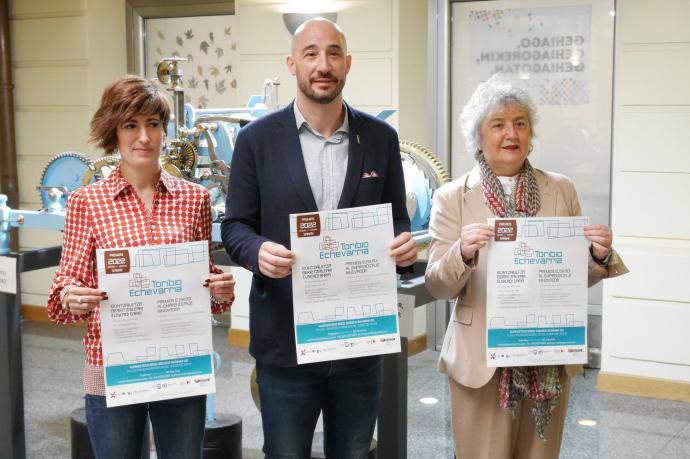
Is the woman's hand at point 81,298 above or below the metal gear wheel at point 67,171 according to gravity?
below

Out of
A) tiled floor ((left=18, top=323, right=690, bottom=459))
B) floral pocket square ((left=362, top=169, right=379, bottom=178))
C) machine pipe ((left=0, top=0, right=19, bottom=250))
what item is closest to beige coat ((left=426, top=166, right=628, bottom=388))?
floral pocket square ((left=362, top=169, right=379, bottom=178))

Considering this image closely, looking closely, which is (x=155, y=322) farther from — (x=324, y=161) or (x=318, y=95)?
(x=318, y=95)

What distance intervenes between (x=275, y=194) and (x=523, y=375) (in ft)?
2.53

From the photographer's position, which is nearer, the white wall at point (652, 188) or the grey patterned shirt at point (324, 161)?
the grey patterned shirt at point (324, 161)

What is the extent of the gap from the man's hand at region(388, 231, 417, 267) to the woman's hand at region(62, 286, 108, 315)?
684 millimetres

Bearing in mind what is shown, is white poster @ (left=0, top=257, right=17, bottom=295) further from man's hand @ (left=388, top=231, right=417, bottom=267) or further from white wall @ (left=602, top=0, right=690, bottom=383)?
white wall @ (left=602, top=0, right=690, bottom=383)

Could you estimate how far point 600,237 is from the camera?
2184 millimetres

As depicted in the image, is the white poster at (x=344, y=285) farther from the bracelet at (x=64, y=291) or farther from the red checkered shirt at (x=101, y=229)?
the bracelet at (x=64, y=291)

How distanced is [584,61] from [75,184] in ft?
9.86

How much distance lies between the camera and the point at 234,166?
7.22 ft

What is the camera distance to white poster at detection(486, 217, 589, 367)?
7.23 feet

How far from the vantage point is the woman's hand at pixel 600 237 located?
2.19m

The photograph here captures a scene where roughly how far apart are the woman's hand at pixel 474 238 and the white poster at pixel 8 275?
1816mm

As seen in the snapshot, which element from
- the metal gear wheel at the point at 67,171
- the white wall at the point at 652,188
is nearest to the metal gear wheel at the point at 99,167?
the metal gear wheel at the point at 67,171
